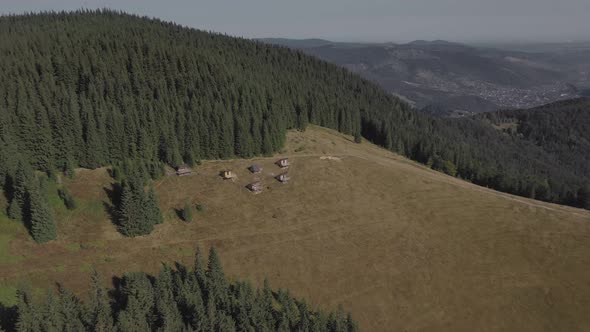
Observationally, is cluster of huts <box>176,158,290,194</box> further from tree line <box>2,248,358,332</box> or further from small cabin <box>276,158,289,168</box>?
tree line <box>2,248,358,332</box>

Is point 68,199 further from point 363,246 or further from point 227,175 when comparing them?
point 363,246


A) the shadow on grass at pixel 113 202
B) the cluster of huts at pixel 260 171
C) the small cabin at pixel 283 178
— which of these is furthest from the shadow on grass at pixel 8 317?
the small cabin at pixel 283 178

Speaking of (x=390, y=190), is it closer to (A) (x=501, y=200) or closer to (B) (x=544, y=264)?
(A) (x=501, y=200)

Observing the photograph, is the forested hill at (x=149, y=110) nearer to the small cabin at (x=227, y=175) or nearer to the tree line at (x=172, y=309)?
the small cabin at (x=227, y=175)

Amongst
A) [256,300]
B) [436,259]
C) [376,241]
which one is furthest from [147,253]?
[436,259]

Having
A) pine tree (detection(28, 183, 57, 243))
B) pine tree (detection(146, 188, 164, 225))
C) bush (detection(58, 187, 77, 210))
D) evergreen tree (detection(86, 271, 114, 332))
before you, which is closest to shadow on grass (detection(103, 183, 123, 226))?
bush (detection(58, 187, 77, 210))

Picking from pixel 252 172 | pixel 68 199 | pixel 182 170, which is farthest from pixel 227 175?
pixel 68 199

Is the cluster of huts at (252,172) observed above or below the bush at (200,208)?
above
